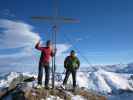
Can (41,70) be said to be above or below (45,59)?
below

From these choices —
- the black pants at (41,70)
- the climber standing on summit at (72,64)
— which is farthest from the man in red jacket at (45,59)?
the climber standing on summit at (72,64)

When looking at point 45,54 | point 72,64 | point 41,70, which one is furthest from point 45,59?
point 72,64

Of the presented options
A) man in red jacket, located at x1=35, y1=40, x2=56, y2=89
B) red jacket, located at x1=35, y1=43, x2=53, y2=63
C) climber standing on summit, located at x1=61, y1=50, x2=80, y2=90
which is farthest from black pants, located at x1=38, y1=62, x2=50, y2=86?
climber standing on summit, located at x1=61, y1=50, x2=80, y2=90

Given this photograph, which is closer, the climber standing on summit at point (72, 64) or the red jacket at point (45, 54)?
the red jacket at point (45, 54)

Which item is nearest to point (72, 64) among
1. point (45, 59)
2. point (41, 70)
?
point (45, 59)

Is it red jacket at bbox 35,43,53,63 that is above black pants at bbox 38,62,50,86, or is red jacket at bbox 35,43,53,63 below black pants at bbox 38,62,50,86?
above

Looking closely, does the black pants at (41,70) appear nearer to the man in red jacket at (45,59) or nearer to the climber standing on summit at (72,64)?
the man in red jacket at (45,59)

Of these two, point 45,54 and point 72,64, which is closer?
point 45,54

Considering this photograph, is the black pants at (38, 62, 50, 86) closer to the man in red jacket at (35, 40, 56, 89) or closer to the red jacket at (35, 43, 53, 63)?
the man in red jacket at (35, 40, 56, 89)

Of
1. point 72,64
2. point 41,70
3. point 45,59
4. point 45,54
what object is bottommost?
point 41,70

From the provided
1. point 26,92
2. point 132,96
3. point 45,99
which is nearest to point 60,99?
point 45,99

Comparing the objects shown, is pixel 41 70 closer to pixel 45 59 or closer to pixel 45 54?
pixel 45 59

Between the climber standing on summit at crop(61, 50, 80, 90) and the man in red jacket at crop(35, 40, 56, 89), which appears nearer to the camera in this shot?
the man in red jacket at crop(35, 40, 56, 89)

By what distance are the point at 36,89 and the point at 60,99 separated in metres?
1.80
